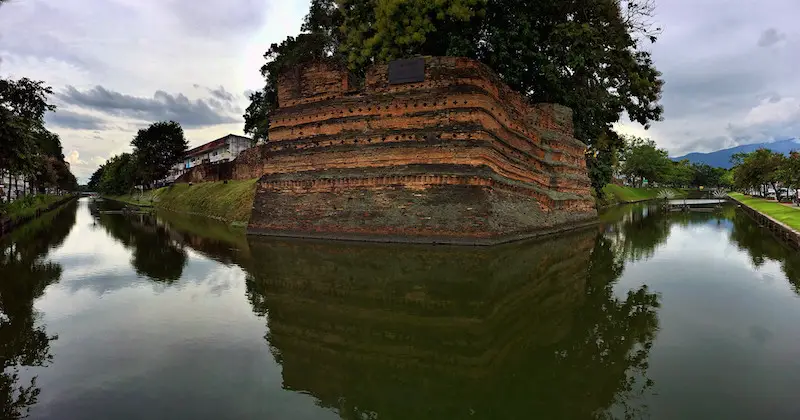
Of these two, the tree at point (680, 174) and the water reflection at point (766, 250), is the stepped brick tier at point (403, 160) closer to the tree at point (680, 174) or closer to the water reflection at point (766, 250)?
the water reflection at point (766, 250)

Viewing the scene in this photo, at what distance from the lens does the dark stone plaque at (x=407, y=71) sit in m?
16.5

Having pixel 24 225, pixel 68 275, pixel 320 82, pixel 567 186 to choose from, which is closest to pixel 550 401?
pixel 68 275

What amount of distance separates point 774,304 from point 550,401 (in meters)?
6.20

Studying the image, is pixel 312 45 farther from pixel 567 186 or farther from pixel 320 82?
pixel 567 186

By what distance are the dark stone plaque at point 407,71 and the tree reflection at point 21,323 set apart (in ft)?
38.8

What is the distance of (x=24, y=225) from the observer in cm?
2438

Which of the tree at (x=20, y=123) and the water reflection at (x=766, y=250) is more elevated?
the tree at (x=20, y=123)

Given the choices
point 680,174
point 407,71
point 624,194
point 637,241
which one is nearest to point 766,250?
point 637,241

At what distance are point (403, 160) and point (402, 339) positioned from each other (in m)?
11.1

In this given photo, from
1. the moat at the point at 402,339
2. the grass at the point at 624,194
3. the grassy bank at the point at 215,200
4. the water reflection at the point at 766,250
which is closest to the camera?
the moat at the point at 402,339

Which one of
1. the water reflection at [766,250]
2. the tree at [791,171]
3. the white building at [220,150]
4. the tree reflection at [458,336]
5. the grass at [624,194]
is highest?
the white building at [220,150]

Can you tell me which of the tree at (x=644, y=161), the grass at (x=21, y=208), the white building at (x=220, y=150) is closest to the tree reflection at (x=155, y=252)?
the grass at (x=21, y=208)

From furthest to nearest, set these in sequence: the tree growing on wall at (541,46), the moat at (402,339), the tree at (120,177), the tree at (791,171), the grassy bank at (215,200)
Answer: the tree at (120,177) → the tree at (791,171) → the grassy bank at (215,200) → the tree growing on wall at (541,46) → the moat at (402,339)

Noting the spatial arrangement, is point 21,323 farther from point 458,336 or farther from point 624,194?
point 624,194
